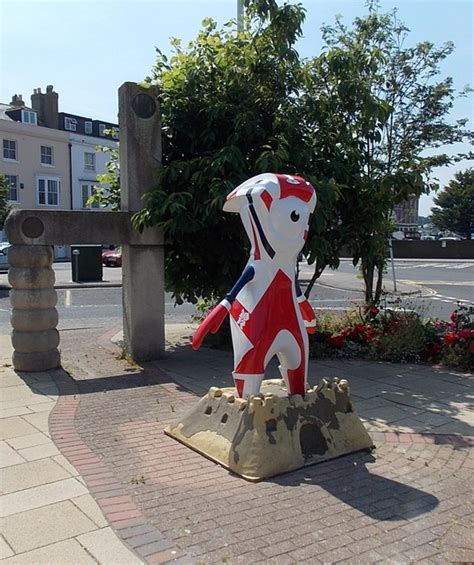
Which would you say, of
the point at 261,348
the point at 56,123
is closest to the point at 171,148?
the point at 261,348

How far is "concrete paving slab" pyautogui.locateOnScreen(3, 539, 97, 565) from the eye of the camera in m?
3.07

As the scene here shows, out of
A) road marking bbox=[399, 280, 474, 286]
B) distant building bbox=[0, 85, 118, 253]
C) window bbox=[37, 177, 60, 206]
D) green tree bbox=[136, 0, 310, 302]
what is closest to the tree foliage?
green tree bbox=[136, 0, 310, 302]

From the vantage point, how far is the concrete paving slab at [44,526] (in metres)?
3.29

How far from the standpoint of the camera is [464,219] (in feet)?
184

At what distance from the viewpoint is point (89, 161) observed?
4706cm

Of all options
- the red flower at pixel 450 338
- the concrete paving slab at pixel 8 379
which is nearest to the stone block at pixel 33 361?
the concrete paving slab at pixel 8 379

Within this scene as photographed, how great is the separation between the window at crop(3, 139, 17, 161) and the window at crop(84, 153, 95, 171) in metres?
6.52

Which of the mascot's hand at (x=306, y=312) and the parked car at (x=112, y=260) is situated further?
the parked car at (x=112, y=260)

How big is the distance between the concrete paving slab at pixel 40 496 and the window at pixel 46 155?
42886 mm

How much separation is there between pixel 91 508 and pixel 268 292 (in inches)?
87.6

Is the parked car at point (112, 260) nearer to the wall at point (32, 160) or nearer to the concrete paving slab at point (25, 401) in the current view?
the wall at point (32, 160)

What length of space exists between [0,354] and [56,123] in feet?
135

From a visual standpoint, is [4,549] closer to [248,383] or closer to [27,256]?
[248,383]

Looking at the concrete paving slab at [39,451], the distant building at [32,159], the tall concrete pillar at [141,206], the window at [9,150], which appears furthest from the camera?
the distant building at [32,159]
